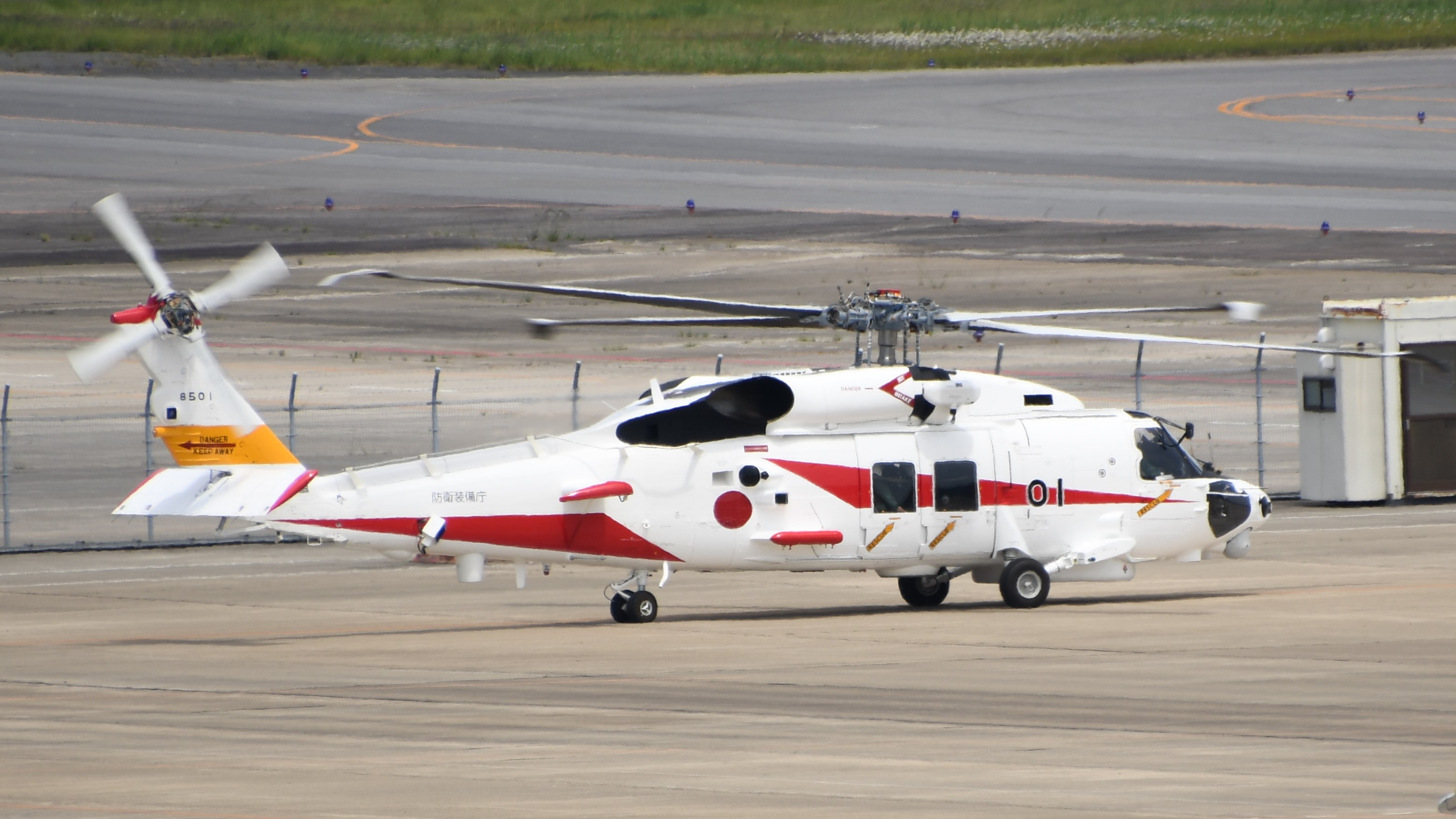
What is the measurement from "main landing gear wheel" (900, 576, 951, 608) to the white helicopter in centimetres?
2

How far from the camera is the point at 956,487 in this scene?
21.3 metres

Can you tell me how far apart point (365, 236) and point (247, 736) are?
112ft

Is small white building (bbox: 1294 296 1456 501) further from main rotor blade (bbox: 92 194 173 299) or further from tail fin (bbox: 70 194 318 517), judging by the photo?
main rotor blade (bbox: 92 194 173 299)

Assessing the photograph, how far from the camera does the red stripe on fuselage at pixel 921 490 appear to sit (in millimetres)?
20844

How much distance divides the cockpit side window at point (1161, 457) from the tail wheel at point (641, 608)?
214 inches

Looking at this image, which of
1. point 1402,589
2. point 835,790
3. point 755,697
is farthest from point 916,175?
point 835,790

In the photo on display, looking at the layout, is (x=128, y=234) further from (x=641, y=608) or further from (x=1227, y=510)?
(x=1227, y=510)

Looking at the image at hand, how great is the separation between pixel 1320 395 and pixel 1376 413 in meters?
0.84

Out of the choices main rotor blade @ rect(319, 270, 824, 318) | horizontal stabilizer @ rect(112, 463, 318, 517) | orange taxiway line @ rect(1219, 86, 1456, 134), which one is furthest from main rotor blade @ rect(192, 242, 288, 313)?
orange taxiway line @ rect(1219, 86, 1456, 134)

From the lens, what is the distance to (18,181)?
2061 inches

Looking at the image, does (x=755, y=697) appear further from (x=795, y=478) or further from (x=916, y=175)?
(x=916, y=175)

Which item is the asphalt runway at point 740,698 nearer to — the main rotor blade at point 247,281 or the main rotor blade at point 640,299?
the main rotor blade at point 640,299

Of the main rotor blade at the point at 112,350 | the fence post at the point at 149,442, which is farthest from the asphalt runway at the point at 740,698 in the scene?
the fence post at the point at 149,442

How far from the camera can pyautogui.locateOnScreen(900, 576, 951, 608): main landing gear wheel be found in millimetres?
22203
